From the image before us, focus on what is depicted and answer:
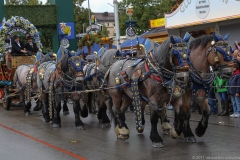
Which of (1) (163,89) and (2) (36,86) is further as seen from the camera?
(2) (36,86)

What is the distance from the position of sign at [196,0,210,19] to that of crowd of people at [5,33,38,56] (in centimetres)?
704

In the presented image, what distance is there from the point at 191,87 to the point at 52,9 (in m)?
22.0

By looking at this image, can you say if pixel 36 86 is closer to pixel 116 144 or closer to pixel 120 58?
pixel 120 58

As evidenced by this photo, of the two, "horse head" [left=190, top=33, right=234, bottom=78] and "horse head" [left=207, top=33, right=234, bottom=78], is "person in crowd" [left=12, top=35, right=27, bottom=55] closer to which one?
"horse head" [left=190, top=33, right=234, bottom=78]

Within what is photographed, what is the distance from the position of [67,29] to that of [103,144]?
20476mm

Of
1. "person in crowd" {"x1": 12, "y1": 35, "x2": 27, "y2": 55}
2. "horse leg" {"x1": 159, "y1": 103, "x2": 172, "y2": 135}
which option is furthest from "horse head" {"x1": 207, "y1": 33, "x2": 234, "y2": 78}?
"person in crowd" {"x1": 12, "y1": 35, "x2": 27, "y2": 55}

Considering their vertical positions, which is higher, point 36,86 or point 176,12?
point 176,12

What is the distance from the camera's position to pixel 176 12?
19.5 meters

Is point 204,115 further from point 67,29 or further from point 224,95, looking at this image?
point 67,29

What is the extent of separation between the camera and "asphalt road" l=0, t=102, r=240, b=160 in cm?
747

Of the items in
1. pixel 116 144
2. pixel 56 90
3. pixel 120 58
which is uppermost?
pixel 120 58

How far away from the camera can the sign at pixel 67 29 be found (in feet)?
92.7

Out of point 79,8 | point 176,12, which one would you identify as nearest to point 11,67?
point 176,12

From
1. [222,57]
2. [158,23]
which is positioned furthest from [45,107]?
[158,23]
